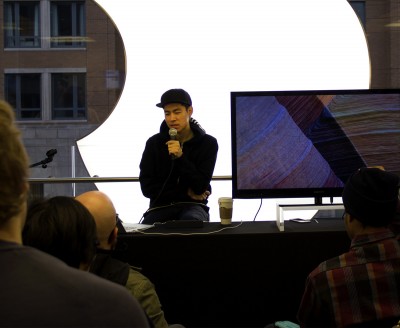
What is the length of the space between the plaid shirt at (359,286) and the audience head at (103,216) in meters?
0.55

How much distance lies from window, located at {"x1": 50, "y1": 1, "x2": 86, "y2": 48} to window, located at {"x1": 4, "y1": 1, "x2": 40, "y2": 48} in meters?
0.18

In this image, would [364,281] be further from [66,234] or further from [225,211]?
[225,211]

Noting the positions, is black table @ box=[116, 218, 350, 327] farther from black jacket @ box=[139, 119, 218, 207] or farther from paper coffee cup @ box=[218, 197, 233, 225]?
black jacket @ box=[139, 119, 218, 207]

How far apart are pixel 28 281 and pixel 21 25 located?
5528 mm

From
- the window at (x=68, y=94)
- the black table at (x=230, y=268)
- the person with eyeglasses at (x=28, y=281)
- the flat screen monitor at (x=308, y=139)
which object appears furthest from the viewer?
the window at (x=68, y=94)

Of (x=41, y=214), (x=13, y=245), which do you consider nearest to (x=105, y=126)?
(x=41, y=214)

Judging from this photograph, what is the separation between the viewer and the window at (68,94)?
5.91 m

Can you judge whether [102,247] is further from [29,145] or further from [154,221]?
[29,145]

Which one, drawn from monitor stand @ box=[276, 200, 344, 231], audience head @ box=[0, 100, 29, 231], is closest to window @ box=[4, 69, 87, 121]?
monitor stand @ box=[276, 200, 344, 231]

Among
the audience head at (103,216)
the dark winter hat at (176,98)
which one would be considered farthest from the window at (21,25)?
the audience head at (103,216)

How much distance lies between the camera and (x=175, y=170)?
3213mm

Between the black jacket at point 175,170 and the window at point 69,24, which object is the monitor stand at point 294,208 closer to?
the black jacket at point 175,170

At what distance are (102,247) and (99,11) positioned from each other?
4297 millimetres

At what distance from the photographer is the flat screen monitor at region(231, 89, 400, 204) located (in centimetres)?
280
